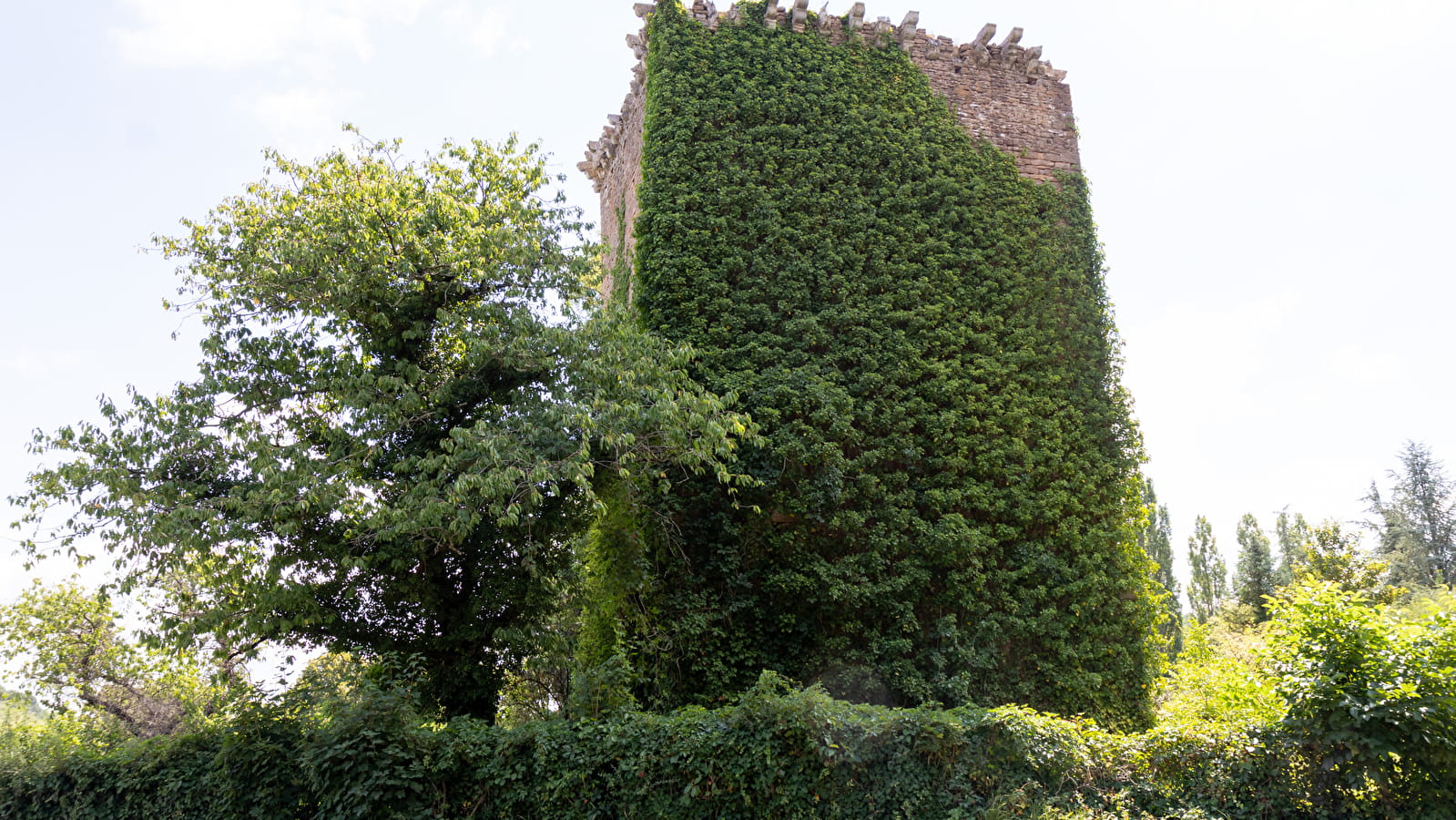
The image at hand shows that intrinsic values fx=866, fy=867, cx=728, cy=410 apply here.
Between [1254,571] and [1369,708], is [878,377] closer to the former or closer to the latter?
[1369,708]

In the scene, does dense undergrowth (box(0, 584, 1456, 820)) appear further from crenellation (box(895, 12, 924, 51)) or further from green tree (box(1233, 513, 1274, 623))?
green tree (box(1233, 513, 1274, 623))

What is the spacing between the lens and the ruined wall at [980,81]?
13555 mm

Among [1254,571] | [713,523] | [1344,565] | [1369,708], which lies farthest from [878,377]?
[1254,571]

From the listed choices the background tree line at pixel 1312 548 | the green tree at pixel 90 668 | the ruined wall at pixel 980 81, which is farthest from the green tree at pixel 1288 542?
the green tree at pixel 90 668

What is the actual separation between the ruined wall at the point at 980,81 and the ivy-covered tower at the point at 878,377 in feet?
0.15

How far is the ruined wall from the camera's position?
13.6 meters

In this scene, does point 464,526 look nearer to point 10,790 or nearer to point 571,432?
point 571,432

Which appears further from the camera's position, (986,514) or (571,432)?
(986,514)

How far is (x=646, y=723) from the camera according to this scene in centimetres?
743

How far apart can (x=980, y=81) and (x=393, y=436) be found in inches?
414

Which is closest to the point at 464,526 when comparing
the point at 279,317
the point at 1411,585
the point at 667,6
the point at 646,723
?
the point at 646,723

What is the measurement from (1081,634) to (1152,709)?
138 centimetres

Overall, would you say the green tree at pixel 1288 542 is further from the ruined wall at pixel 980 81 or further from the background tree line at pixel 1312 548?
the ruined wall at pixel 980 81

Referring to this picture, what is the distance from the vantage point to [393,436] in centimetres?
1021
